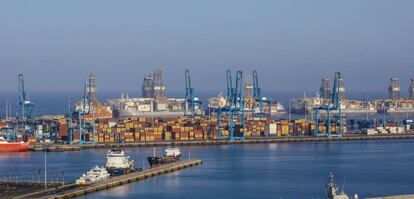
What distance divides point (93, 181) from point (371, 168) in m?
11.2

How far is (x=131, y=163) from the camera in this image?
117 feet

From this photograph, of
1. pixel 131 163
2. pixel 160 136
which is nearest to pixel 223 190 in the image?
pixel 131 163

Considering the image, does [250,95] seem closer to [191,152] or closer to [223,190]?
[191,152]

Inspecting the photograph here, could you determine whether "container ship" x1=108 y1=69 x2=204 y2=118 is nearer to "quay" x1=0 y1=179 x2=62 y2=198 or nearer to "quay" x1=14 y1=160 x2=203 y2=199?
"quay" x1=14 y1=160 x2=203 y2=199

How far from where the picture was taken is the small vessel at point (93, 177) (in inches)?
1204

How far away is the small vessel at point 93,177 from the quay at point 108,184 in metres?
0.27

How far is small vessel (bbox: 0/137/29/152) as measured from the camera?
45.5 metres

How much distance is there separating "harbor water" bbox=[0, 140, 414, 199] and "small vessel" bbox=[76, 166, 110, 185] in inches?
39.5

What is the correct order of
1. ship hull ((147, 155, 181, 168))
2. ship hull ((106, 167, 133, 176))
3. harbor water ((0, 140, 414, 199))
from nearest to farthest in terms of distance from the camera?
1. harbor water ((0, 140, 414, 199))
2. ship hull ((106, 167, 133, 176))
3. ship hull ((147, 155, 181, 168))

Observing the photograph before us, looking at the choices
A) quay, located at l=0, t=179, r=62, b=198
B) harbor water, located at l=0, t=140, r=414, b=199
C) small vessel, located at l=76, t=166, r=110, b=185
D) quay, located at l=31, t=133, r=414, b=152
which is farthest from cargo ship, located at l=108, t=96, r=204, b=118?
quay, located at l=0, t=179, r=62, b=198

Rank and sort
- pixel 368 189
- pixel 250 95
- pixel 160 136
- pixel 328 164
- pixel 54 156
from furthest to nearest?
Answer: 1. pixel 250 95
2. pixel 160 136
3. pixel 54 156
4. pixel 328 164
5. pixel 368 189

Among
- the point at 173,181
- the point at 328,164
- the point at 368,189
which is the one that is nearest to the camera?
the point at 368,189

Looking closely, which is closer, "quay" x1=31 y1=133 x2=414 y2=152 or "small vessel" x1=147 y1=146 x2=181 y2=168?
"small vessel" x1=147 y1=146 x2=181 y2=168

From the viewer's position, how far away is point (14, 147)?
150ft
